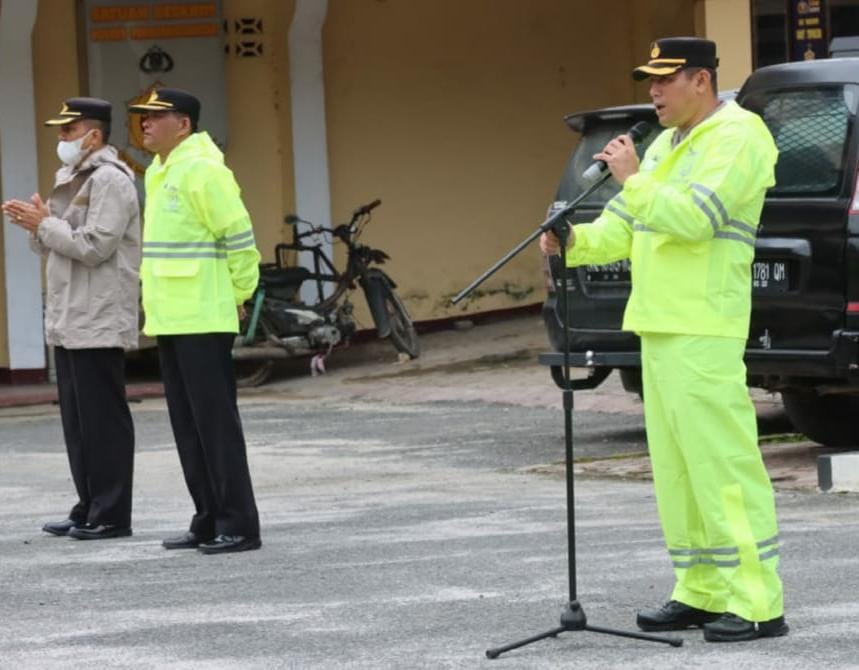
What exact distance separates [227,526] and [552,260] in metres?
2.96

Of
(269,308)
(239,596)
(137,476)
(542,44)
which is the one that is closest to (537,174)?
(542,44)

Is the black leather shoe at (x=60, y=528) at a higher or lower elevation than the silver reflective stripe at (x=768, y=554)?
lower

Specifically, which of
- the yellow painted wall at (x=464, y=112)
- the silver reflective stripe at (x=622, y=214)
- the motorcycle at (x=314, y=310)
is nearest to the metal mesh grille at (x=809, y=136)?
the silver reflective stripe at (x=622, y=214)

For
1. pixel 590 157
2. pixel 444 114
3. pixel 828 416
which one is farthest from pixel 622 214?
pixel 444 114

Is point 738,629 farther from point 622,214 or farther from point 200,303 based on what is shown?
point 200,303

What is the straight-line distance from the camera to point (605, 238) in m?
7.44

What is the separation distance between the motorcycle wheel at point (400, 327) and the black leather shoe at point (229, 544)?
9.41 metres

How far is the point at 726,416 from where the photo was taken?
23.2 ft

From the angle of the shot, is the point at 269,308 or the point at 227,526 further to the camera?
the point at 269,308

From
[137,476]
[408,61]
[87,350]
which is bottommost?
[137,476]

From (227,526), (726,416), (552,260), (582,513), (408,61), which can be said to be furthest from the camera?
(408,61)

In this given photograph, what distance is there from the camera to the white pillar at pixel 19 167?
18.5 meters

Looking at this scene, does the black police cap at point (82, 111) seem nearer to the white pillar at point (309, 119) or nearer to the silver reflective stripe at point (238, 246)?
the silver reflective stripe at point (238, 246)

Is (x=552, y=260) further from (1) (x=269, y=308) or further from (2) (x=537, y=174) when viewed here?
(2) (x=537, y=174)
